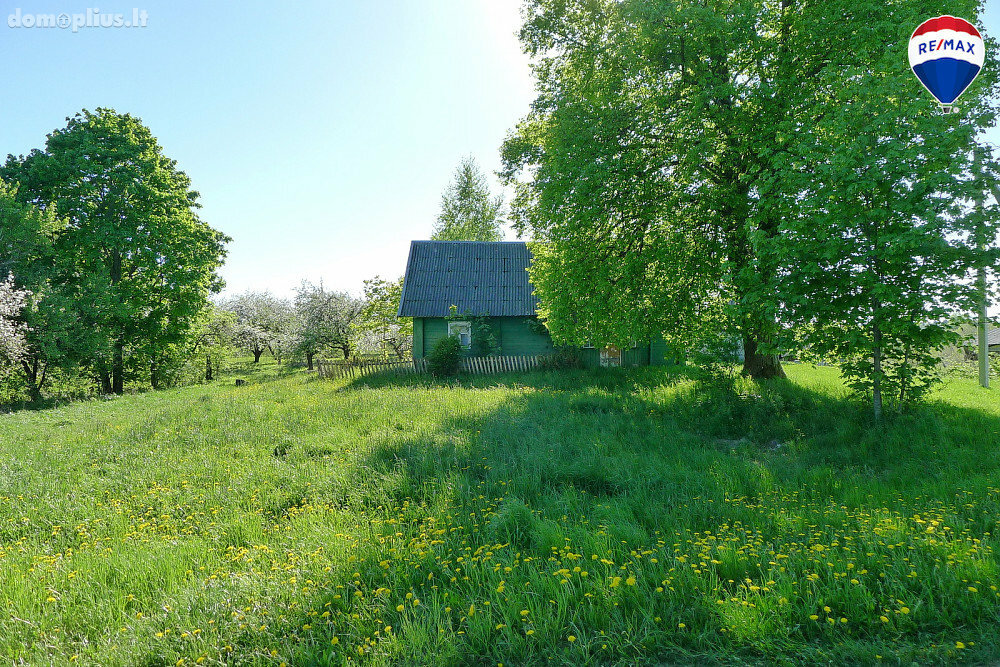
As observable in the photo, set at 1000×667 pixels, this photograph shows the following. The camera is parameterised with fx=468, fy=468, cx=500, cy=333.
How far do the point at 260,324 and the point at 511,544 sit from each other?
41429 millimetres

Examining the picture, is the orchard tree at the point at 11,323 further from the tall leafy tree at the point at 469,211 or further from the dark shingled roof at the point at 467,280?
the tall leafy tree at the point at 469,211

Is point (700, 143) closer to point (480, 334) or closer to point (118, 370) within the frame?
point (480, 334)

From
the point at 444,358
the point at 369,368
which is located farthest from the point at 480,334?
the point at 369,368

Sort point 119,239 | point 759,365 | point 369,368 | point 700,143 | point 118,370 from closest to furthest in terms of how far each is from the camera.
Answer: point 700,143 → point 759,365 → point 119,239 → point 369,368 → point 118,370

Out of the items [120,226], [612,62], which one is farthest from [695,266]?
[120,226]

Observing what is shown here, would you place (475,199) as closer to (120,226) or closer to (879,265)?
(120,226)

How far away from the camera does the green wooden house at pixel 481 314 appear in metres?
22.3

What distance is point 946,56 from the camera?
27.5 ft

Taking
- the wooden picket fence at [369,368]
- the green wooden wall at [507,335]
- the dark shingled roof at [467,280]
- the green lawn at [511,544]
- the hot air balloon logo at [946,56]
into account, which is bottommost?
the green lawn at [511,544]

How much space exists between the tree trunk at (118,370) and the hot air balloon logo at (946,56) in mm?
27737

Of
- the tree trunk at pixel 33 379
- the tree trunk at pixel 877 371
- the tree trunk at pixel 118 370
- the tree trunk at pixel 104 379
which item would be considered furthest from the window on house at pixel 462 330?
the tree trunk at pixel 33 379

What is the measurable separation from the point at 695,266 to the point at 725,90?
4.01 metres

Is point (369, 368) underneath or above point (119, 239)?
underneath

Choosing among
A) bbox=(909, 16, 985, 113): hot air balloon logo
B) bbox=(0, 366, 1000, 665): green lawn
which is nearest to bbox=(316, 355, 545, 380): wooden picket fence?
bbox=(0, 366, 1000, 665): green lawn
